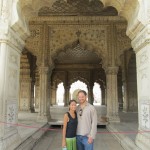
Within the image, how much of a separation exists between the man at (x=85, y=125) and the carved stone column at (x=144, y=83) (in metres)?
1.22

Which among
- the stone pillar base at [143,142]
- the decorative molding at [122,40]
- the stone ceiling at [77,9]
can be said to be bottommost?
the stone pillar base at [143,142]

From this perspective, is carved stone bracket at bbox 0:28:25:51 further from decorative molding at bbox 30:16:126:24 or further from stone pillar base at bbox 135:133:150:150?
decorative molding at bbox 30:16:126:24

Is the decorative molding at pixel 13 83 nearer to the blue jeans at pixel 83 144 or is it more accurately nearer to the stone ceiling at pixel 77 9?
the blue jeans at pixel 83 144

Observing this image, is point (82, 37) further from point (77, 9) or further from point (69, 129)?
point (69, 129)

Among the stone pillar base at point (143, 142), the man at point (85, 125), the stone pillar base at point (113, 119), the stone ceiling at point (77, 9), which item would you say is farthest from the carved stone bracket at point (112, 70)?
the man at point (85, 125)

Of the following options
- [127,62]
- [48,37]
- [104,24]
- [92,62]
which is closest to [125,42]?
[104,24]

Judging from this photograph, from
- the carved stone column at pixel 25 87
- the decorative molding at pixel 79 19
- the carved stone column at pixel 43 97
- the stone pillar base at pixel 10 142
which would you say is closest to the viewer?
the stone pillar base at pixel 10 142

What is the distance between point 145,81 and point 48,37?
6.95 metres

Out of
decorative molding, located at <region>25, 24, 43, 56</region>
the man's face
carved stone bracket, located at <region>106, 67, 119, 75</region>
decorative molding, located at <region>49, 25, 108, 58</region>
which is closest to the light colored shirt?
the man's face

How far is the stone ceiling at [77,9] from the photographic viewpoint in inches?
340

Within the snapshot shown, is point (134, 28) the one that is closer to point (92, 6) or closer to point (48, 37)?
point (92, 6)

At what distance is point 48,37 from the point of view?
401 inches

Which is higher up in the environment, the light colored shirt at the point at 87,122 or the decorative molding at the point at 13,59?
the decorative molding at the point at 13,59

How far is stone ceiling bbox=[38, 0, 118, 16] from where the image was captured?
864cm
